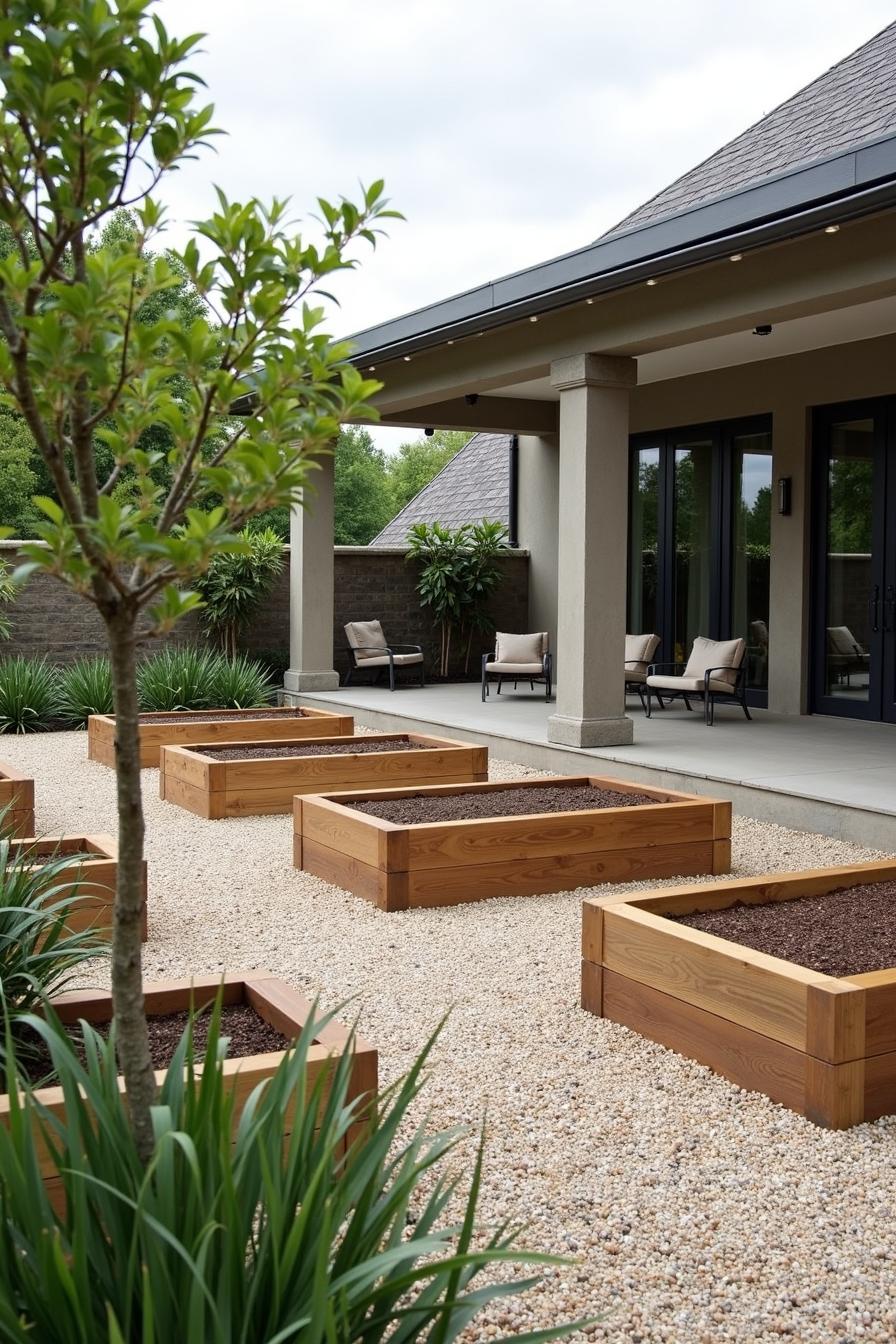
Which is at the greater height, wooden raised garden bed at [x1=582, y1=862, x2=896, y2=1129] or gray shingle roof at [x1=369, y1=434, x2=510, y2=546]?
gray shingle roof at [x1=369, y1=434, x2=510, y2=546]

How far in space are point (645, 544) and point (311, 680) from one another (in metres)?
3.78

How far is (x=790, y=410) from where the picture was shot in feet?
35.7

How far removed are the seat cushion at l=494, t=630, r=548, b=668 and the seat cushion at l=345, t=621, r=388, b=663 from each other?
4.97 ft

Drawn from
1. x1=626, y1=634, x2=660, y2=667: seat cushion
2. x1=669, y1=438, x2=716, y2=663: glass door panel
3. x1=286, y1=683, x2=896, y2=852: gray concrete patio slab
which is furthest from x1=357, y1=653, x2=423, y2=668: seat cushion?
x1=626, y1=634, x2=660, y2=667: seat cushion

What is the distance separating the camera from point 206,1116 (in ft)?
5.87

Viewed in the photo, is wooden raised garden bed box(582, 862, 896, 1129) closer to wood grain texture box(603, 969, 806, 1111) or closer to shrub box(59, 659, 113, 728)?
wood grain texture box(603, 969, 806, 1111)

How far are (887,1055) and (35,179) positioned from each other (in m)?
2.79

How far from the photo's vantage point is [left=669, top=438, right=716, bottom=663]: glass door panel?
480 inches

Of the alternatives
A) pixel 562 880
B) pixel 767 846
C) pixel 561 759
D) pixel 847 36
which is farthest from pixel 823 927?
pixel 847 36

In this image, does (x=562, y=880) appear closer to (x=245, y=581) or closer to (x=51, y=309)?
(x=51, y=309)

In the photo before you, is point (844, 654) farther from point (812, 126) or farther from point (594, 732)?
point (812, 126)

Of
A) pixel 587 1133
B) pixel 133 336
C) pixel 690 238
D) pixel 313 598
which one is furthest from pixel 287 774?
pixel 133 336

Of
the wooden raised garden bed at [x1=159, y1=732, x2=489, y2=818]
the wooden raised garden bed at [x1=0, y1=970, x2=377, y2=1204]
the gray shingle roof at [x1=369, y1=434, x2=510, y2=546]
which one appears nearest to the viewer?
the wooden raised garden bed at [x1=0, y1=970, x2=377, y2=1204]

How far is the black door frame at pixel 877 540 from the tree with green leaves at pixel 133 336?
8.87 m
